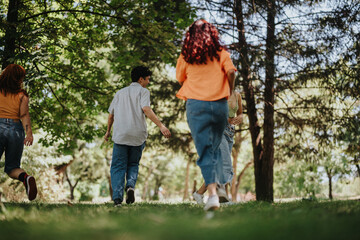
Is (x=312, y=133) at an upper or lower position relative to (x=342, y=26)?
lower

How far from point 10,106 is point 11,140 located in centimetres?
51

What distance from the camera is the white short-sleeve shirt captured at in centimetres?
524

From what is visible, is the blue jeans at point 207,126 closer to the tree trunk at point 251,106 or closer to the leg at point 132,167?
the leg at point 132,167

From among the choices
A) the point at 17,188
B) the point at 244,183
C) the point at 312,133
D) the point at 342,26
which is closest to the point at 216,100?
the point at 342,26

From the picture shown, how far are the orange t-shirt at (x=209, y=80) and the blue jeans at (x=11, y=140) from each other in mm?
2637

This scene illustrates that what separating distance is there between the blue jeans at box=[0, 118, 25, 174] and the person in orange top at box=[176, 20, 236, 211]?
2.64 meters

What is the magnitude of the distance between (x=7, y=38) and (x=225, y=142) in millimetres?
5197

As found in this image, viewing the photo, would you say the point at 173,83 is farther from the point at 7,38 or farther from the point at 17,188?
the point at 17,188

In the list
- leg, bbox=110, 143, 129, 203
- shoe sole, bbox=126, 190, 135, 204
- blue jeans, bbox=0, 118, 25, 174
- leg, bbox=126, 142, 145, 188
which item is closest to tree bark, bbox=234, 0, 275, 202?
leg, bbox=126, 142, 145, 188

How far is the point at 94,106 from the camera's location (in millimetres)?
10852

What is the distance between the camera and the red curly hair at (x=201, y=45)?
3859 mm

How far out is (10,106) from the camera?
195 inches

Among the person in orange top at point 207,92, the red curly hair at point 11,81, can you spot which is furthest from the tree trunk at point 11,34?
the person in orange top at point 207,92

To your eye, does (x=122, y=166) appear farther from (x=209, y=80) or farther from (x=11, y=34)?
(x=11, y=34)
